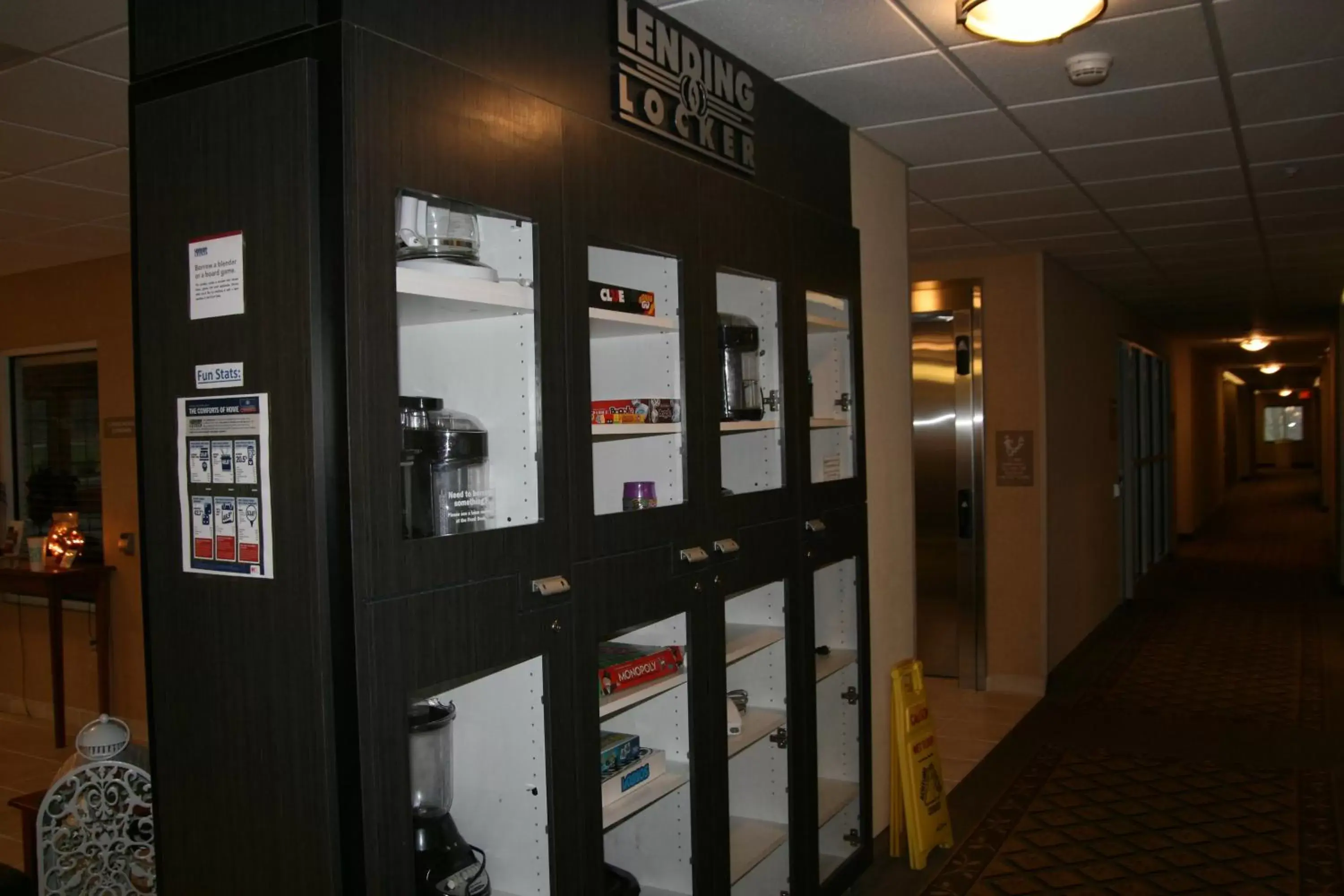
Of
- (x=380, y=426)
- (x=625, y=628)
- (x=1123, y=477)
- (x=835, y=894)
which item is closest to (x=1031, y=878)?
(x=835, y=894)

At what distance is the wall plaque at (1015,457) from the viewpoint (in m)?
6.34

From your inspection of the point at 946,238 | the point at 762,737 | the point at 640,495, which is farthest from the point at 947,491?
the point at 640,495

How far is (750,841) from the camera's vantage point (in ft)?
9.95

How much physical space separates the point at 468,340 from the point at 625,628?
75cm

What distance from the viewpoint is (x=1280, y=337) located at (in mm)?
12922

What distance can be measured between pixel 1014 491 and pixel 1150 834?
273cm

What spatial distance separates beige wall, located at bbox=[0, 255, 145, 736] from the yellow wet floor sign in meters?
4.14

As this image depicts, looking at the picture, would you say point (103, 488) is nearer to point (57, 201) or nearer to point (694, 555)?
point (57, 201)

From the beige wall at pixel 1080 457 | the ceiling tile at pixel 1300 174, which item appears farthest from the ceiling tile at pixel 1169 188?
the beige wall at pixel 1080 457

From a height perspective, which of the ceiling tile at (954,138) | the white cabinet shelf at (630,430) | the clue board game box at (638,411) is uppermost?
the ceiling tile at (954,138)

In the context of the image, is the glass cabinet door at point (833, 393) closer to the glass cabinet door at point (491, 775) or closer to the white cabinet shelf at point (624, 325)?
the white cabinet shelf at point (624, 325)

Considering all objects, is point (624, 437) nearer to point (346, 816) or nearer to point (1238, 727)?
point (346, 816)

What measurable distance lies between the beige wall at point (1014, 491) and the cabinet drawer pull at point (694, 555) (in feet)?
13.7

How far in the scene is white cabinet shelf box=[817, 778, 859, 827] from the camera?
136 inches
